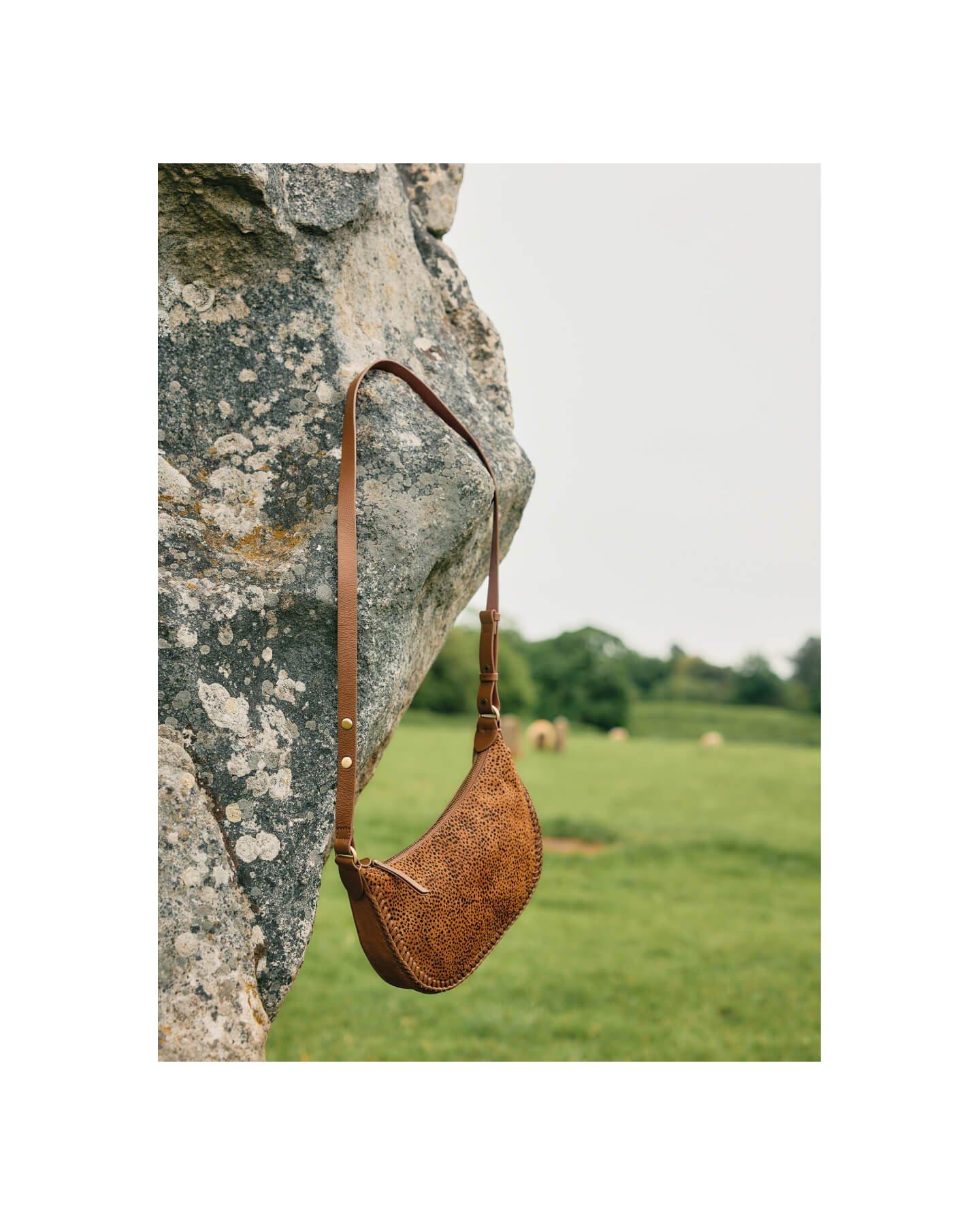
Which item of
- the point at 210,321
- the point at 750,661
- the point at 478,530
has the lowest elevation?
the point at 750,661

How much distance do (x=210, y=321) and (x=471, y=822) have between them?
1363 millimetres

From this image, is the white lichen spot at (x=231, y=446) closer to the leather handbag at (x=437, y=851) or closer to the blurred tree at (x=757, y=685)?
the leather handbag at (x=437, y=851)

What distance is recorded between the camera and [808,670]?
1705cm

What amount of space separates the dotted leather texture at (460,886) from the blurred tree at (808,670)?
15.4m

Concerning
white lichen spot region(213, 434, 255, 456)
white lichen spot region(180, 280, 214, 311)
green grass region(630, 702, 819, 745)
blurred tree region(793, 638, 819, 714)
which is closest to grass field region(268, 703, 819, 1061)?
green grass region(630, 702, 819, 745)

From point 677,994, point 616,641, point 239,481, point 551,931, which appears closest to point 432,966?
point 239,481

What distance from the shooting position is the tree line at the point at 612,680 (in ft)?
53.9

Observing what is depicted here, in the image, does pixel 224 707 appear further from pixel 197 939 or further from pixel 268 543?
pixel 197 939

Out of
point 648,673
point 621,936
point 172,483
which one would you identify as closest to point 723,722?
point 648,673

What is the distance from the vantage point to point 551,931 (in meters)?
8.12

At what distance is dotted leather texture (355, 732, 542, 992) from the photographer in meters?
2.01

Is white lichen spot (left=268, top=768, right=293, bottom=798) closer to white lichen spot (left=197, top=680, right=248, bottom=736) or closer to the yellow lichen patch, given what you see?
white lichen spot (left=197, top=680, right=248, bottom=736)

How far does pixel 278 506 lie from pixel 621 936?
6779 millimetres

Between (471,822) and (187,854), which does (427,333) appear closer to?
(471,822)
